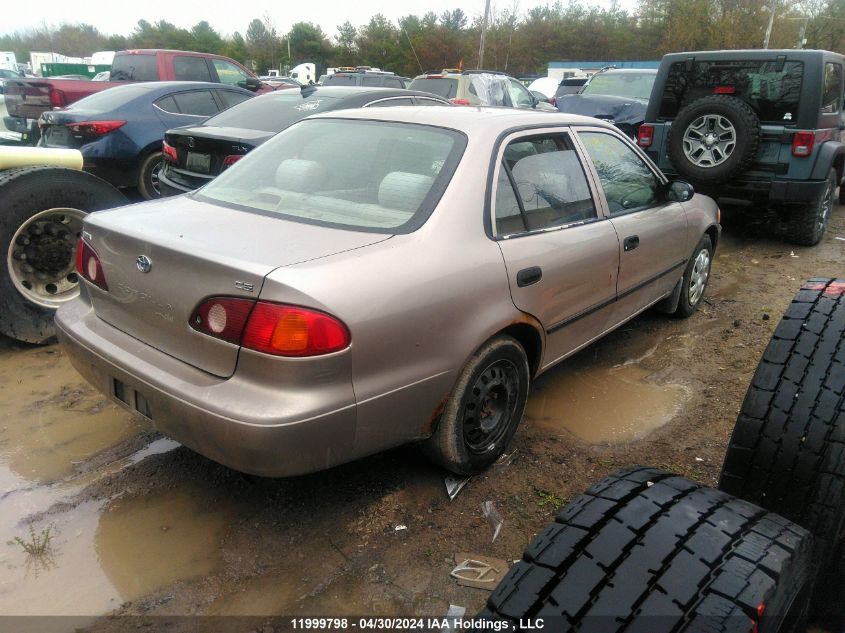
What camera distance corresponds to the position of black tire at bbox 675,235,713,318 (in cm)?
496

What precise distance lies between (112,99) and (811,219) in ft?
26.1

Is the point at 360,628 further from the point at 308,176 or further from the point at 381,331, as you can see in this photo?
the point at 308,176

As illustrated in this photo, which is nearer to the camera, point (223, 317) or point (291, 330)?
point (291, 330)

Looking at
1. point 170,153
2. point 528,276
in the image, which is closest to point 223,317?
point 528,276

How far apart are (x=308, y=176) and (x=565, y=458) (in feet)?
6.18

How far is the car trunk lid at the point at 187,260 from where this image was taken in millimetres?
2254

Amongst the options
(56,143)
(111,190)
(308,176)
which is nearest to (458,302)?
(308,176)

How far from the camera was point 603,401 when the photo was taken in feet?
12.8

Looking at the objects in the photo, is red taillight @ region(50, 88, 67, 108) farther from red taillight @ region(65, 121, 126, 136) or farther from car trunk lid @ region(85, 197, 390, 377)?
car trunk lid @ region(85, 197, 390, 377)

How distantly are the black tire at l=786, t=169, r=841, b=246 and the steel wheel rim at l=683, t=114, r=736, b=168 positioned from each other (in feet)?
4.23

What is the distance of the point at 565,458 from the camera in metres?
3.25

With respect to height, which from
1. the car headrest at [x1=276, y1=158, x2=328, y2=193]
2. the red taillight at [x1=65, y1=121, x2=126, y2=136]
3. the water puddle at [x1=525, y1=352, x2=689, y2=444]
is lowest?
the water puddle at [x1=525, y1=352, x2=689, y2=444]

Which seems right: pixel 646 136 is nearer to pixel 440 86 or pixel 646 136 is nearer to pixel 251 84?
pixel 440 86

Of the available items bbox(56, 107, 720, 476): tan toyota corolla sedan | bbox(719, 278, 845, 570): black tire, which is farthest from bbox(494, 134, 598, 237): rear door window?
bbox(719, 278, 845, 570): black tire
